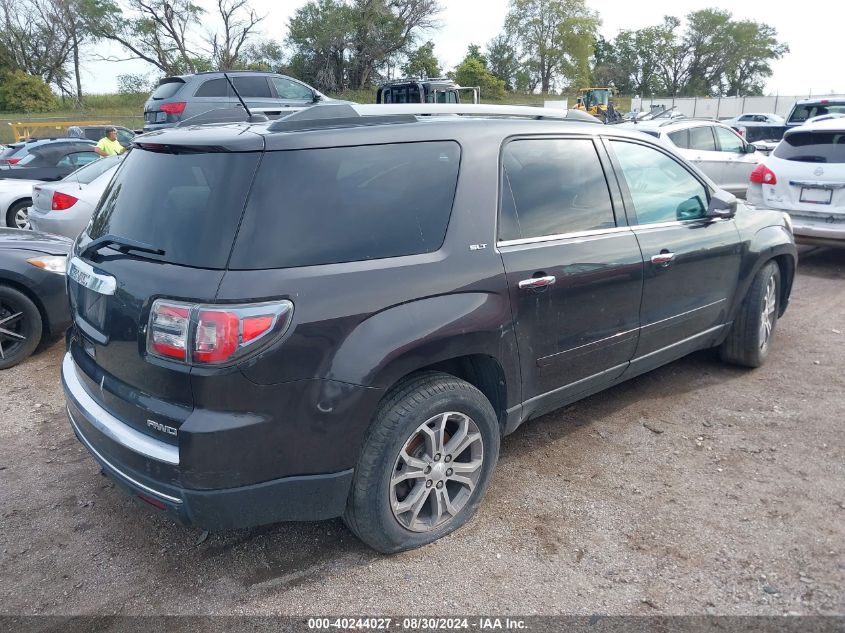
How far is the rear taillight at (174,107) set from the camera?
11.7m

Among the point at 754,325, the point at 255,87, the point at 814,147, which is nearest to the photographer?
the point at 754,325

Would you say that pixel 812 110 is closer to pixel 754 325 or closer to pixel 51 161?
→ pixel 754 325

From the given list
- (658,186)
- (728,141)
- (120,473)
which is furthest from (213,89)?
(120,473)

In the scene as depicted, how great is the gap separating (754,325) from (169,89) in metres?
11.4

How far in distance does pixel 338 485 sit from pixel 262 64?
187 feet

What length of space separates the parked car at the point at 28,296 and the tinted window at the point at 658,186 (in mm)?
4266

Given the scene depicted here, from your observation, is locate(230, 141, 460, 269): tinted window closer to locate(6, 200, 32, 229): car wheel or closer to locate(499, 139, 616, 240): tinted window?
locate(499, 139, 616, 240): tinted window

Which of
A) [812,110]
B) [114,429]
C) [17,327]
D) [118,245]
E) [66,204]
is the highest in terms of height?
[812,110]

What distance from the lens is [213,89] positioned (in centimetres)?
1224

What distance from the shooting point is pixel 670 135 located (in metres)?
9.88

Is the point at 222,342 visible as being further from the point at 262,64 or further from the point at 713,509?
the point at 262,64

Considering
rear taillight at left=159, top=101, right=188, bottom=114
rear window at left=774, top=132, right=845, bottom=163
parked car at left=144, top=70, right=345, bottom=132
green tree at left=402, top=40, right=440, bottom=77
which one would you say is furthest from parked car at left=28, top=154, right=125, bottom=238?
green tree at left=402, top=40, right=440, bottom=77

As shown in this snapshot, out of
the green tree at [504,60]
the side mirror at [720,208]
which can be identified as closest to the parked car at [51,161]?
the side mirror at [720,208]

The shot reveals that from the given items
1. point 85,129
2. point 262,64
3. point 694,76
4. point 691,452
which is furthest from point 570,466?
point 694,76
